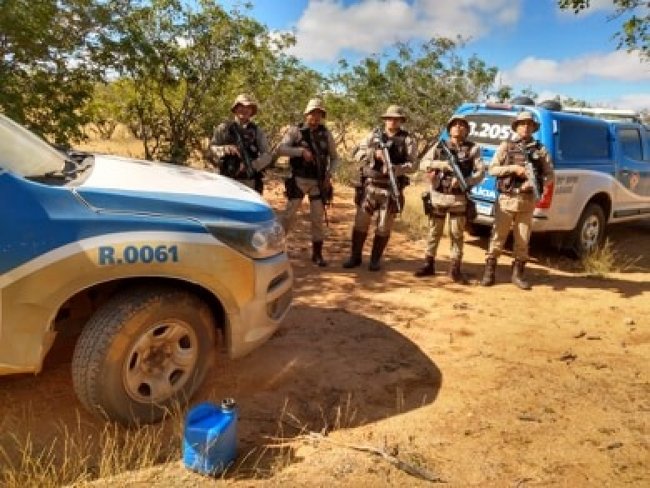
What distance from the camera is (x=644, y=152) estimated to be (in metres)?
8.14

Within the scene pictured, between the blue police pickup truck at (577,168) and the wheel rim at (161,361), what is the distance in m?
4.56

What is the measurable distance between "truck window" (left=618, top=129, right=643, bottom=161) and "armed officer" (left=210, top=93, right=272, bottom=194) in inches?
193

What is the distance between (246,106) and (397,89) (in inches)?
430

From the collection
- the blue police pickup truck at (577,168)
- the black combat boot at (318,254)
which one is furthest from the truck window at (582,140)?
the black combat boot at (318,254)

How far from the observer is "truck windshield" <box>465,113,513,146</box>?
6879 millimetres

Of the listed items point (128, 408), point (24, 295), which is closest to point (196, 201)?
point (24, 295)

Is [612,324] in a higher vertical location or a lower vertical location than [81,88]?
lower

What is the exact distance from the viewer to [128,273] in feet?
9.12

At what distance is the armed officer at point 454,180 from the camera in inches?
235

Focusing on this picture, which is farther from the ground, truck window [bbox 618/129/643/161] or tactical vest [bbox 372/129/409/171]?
truck window [bbox 618/129/643/161]

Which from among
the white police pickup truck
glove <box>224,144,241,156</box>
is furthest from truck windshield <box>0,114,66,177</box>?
glove <box>224,144,241,156</box>

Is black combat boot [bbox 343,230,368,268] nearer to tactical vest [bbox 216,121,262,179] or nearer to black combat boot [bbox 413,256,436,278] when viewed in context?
black combat boot [bbox 413,256,436,278]

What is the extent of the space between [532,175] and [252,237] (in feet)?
12.0

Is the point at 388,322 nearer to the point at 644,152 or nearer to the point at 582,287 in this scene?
the point at 582,287
